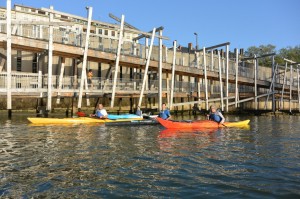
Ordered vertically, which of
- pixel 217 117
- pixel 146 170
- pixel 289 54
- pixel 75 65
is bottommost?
pixel 146 170

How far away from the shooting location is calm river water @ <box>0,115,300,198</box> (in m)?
7.39

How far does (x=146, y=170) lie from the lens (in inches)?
366

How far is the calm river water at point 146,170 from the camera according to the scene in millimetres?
7391

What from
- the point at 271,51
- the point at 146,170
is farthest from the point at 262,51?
the point at 146,170

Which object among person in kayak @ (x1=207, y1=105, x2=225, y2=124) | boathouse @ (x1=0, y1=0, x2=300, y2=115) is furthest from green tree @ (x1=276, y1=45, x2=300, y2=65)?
person in kayak @ (x1=207, y1=105, x2=225, y2=124)

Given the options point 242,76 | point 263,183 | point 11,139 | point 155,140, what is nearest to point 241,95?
point 242,76

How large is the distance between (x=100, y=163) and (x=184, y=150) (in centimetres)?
377

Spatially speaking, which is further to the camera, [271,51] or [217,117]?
[271,51]

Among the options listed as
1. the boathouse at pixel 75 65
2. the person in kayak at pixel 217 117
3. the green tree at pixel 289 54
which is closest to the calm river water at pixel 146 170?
the person in kayak at pixel 217 117

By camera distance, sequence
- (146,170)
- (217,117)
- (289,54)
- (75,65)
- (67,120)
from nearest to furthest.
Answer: (146,170), (217,117), (67,120), (75,65), (289,54)

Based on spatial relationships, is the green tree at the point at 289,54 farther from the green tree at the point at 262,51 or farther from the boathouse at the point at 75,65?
the boathouse at the point at 75,65

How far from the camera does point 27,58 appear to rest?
108 ft

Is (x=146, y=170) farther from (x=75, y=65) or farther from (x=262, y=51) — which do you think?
(x=262, y=51)

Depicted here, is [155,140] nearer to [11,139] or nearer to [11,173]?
[11,139]
